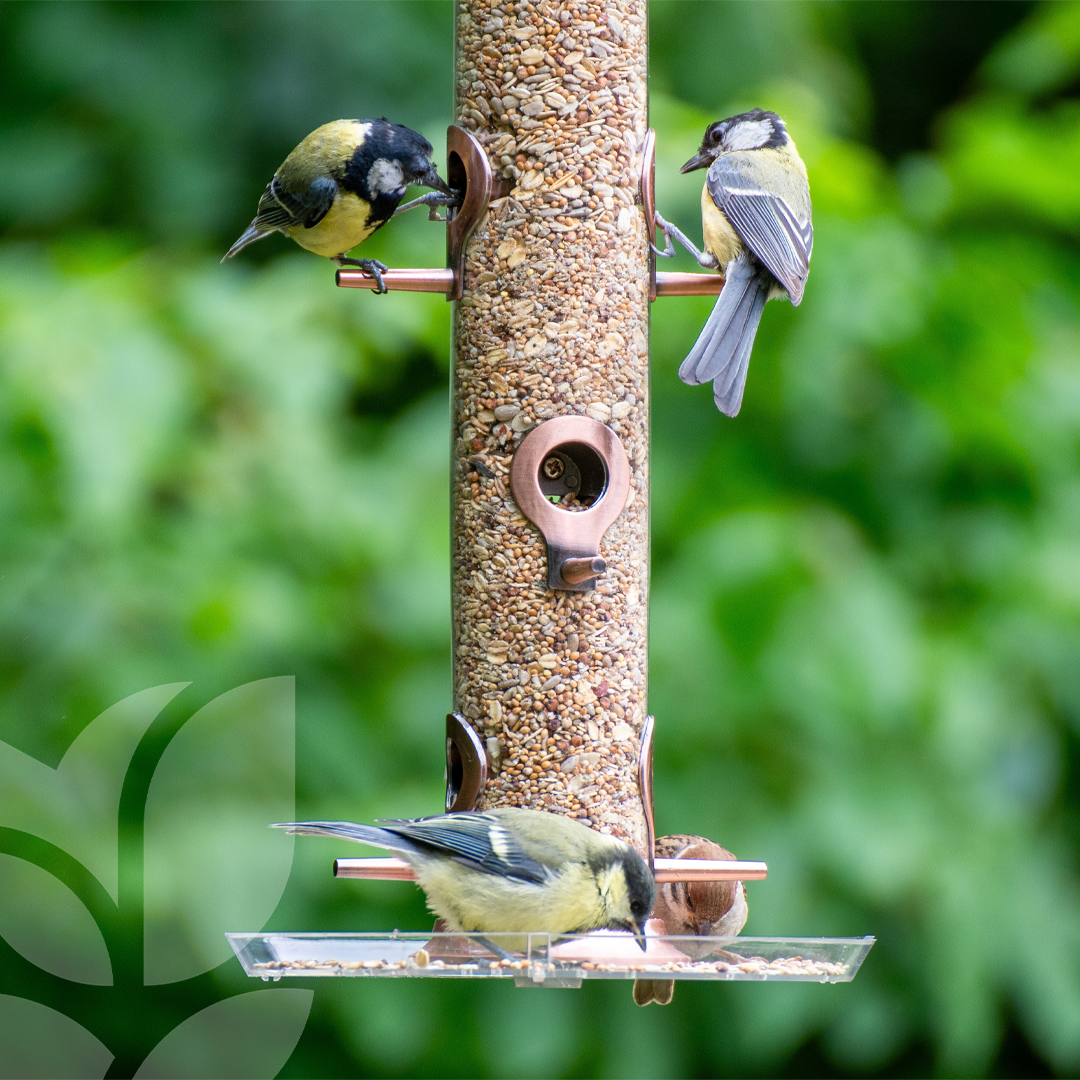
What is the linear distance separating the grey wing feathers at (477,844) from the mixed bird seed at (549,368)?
40 cm

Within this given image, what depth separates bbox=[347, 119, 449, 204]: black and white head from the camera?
3.71 metres

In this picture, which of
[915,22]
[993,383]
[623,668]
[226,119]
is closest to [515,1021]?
[623,668]

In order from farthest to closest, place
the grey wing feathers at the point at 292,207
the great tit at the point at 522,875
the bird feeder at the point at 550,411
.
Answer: the grey wing feathers at the point at 292,207
the bird feeder at the point at 550,411
the great tit at the point at 522,875

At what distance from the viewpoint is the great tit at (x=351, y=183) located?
3721 millimetres

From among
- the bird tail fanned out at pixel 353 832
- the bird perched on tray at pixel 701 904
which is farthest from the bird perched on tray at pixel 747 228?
the bird tail fanned out at pixel 353 832

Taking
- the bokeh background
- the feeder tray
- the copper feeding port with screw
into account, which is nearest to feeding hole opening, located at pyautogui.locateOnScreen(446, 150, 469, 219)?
the copper feeding port with screw

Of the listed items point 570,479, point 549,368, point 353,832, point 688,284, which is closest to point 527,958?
point 353,832

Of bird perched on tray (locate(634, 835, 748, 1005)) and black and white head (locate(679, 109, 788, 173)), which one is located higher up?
black and white head (locate(679, 109, 788, 173))

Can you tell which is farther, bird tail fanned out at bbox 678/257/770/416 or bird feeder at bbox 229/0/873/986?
bird tail fanned out at bbox 678/257/770/416

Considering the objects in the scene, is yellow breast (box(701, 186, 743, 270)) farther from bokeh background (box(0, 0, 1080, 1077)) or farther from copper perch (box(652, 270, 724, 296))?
bokeh background (box(0, 0, 1080, 1077))

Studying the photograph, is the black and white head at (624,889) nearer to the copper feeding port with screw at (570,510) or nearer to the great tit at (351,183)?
the copper feeding port with screw at (570,510)

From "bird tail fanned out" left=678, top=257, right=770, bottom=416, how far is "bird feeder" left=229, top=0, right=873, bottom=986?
6.1 inches

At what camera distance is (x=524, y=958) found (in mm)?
2785

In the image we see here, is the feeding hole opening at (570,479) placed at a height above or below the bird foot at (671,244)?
below
